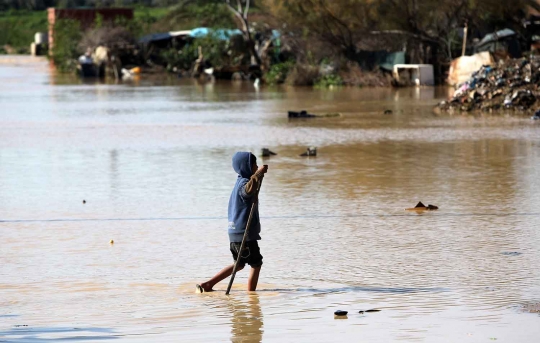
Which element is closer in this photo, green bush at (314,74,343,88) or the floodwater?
the floodwater

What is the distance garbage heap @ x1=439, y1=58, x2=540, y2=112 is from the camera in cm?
2619

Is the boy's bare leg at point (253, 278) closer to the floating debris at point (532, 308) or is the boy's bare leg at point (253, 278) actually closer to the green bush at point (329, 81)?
the floating debris at point (532, 308)

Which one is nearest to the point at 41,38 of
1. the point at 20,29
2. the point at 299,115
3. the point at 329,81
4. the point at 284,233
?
the point at 20,29

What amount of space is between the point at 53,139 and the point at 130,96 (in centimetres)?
1663

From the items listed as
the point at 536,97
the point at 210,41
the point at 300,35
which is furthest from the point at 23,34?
the point at 536,97

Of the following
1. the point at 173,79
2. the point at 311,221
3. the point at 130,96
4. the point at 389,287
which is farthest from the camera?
the point at 173,79

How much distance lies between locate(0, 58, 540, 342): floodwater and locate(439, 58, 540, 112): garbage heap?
2846mm

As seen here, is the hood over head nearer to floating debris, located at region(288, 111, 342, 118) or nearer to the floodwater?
the floodwater

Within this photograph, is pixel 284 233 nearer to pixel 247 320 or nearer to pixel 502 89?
pixel 247 320

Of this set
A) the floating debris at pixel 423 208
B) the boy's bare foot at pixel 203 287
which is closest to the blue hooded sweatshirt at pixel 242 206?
the boy's bare foot at pixel 203 287

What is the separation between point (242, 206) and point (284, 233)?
291cm

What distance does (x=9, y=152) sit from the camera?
19.3m

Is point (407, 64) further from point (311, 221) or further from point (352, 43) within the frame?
point (311, 221)

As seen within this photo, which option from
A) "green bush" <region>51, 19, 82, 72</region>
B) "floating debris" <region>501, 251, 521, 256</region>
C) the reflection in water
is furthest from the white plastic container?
the reflection in water
